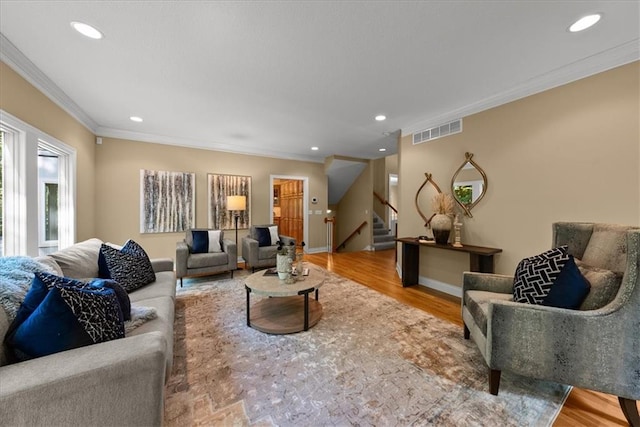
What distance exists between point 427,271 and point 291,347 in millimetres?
2608

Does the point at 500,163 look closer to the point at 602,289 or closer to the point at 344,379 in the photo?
the point at 602,289

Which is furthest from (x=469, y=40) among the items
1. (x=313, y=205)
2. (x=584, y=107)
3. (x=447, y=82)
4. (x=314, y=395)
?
(x=313, y=205)

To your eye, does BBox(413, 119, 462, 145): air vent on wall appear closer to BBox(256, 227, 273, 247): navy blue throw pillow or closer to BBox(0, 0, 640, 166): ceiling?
BBox(0, 0, 640, 166): ceiling

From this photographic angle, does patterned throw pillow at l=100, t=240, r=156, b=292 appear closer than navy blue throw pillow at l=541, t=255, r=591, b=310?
No

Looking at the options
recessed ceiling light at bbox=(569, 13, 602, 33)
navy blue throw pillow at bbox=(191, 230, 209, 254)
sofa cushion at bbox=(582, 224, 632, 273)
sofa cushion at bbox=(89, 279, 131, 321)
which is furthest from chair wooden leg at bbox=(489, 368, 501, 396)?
navy blue throw pillow at bbox=(191, 230, 209, 254)

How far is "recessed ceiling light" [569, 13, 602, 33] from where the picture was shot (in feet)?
5.59

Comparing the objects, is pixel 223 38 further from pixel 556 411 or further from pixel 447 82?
pixel 556 411

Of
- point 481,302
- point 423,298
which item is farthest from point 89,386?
point 423,298

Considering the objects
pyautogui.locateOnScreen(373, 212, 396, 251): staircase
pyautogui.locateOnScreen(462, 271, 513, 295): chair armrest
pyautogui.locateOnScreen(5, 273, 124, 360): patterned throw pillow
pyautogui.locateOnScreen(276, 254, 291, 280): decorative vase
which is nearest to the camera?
pyautogui.locateOnScreen(5, 273, 124, 360): patterned throw pillow

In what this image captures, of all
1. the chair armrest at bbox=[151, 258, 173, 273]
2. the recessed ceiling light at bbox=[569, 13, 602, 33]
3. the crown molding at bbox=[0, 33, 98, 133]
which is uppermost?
the recessed ceiling light at bbox=[569, 13, 602, 33]

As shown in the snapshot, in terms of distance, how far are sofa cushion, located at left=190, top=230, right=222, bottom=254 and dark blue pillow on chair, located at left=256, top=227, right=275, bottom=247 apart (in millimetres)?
757

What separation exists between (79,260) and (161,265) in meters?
0.96

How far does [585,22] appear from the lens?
1.76 metres

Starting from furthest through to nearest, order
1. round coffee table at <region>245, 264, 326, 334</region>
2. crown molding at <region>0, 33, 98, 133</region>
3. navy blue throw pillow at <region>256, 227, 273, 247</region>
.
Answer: navy blue throw pillow at <region>256, 227, 273, 247</region> < round coffee table at <region>245, 264, 326, 334</region> < crown molding at <region>0, 33, 98, 133</region>
